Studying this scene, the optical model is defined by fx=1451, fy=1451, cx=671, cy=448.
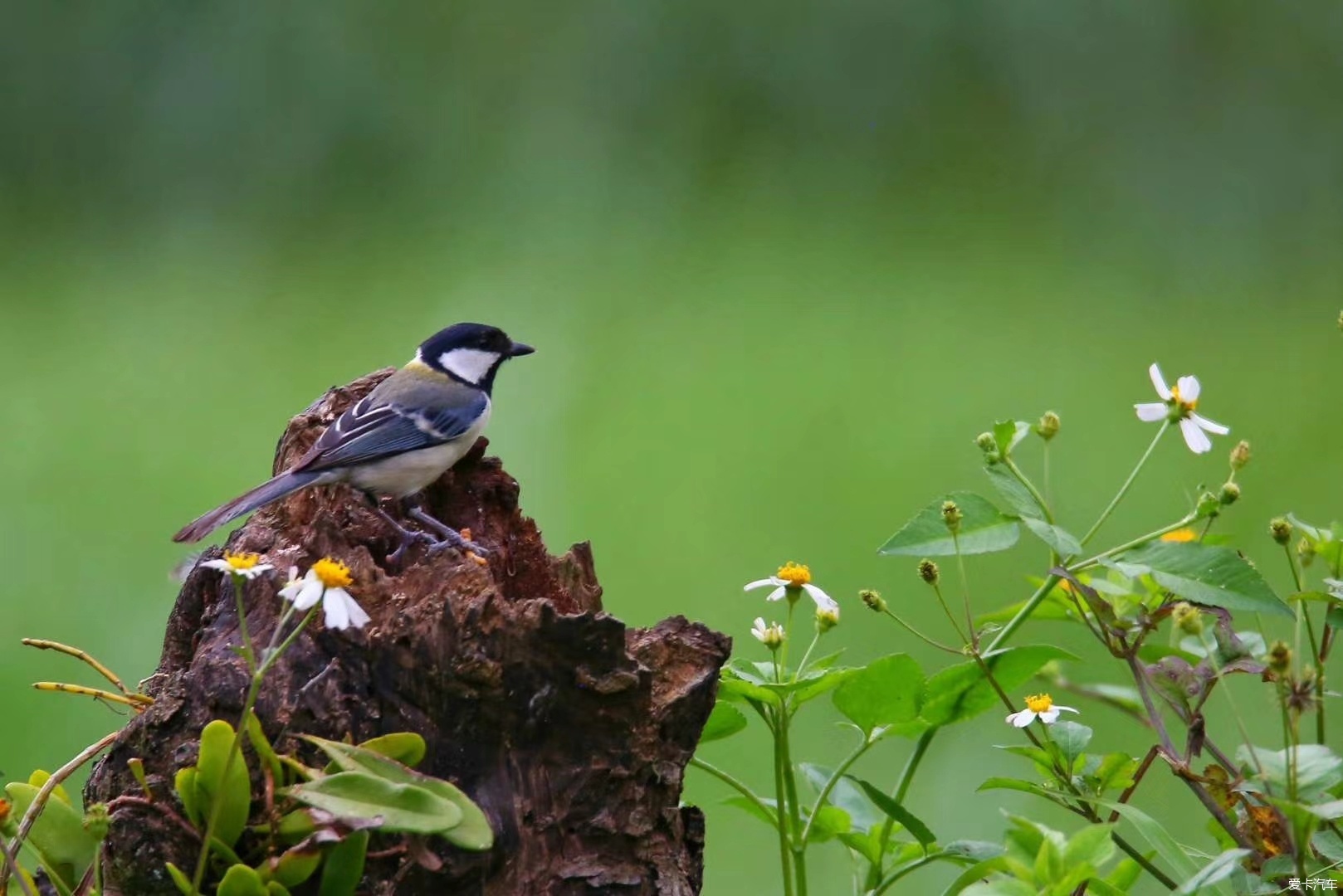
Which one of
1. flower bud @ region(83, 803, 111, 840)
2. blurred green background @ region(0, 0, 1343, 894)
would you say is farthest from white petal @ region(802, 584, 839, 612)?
blurred green background @ region(0, 0, 1343, 894)

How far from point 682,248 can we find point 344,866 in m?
2.99

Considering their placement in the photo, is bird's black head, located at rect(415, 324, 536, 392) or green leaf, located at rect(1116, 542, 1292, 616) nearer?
green leaf, located at rect(1116, 542, 1292, 616)

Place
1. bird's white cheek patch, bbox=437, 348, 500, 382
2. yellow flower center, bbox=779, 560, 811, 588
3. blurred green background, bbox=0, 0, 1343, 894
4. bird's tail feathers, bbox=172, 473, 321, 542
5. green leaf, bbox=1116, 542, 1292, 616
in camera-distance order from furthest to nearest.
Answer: blurred green background, bbox=0, 0, 1343, 894 → bird's white cheek patch, bbox=437, 348, 500, 382 → bird's tail feathers, bbox=172, 473, 321, 542 → yellow flower center, bbox=779, 560, 811, 588 → green leaf, bbox=1116, 542, 1292, 616

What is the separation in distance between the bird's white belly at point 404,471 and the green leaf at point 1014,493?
72 centimetres

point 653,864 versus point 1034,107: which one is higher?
point 1034,107

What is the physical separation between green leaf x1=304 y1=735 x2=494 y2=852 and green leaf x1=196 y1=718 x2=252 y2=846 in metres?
0.05

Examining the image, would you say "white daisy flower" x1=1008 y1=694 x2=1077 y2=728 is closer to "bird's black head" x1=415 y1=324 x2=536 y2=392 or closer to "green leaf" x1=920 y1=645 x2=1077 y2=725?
"green leaf" x1=920 y1=645 x2=1077 y2=725

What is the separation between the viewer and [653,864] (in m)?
1.14

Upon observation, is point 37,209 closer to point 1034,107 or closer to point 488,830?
point 1034,107

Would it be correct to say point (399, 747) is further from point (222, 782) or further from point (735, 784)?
point (735, 784)

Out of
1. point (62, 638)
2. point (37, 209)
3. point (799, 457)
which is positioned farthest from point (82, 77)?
point (799, 457)

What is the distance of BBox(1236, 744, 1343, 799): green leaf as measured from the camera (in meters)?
0.94

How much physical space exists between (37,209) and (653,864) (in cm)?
348

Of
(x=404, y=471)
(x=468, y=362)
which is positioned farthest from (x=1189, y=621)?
(x=468, y=362)
